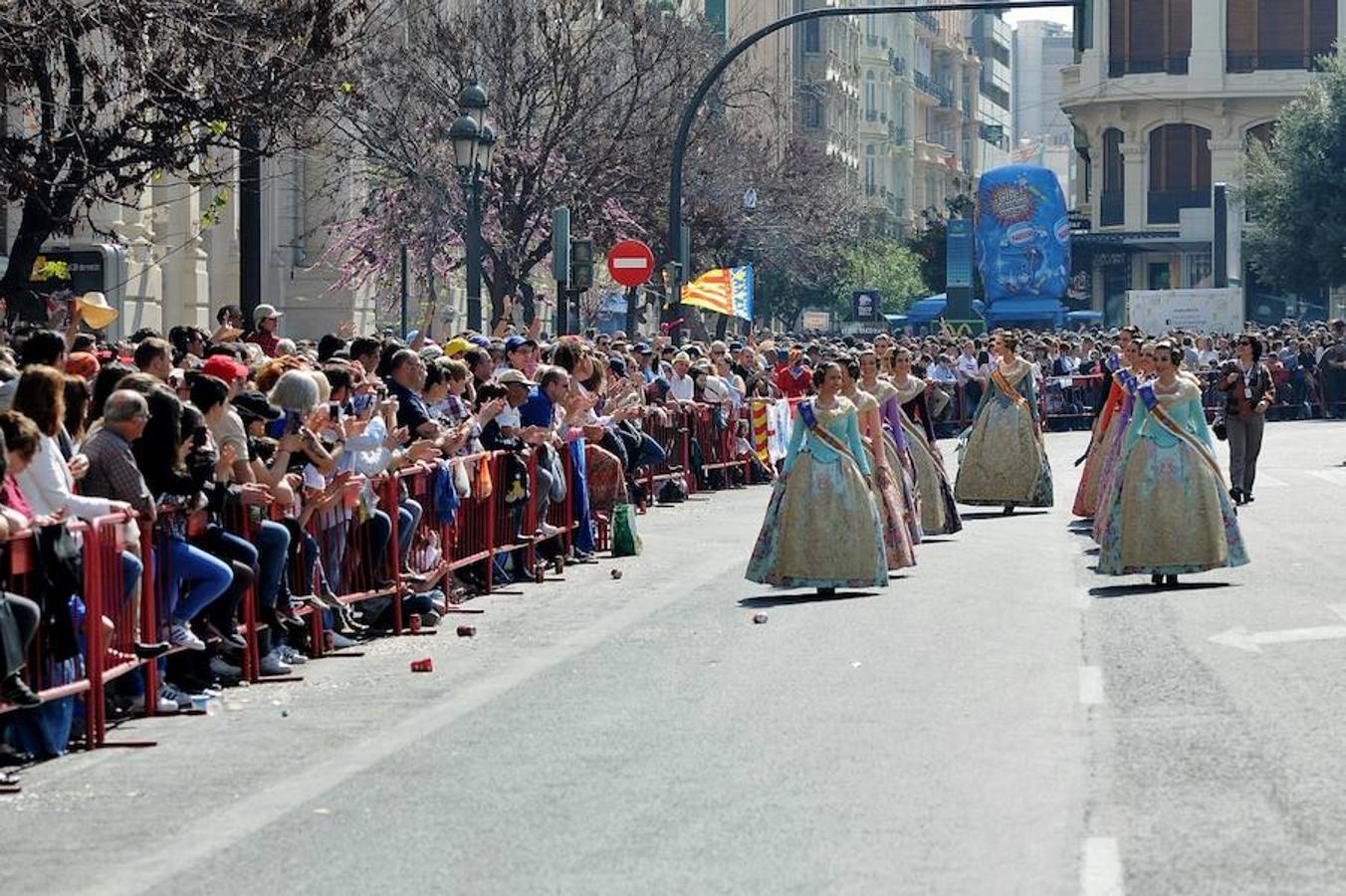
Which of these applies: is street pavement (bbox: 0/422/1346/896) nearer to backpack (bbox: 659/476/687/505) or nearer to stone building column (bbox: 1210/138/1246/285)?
backpack (bbox: 659/476/687/505)

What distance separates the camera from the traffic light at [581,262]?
31094mm

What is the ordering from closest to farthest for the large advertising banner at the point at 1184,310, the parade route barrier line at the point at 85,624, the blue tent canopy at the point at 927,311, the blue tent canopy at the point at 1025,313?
the parade route barrier line at the point at 85,624 < the large advertising banner at the point at 1184,310 < the blue tent canopy at the point at 1025,313 < the blue tent canopy at the point at 927,311

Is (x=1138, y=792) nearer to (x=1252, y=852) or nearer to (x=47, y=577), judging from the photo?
(x=1252, y=852)

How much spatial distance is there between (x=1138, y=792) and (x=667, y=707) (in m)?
2.93

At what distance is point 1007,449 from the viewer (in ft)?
83.6

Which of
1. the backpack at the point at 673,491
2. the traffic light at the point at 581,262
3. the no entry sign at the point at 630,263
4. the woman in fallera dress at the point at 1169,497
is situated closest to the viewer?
the woman in fallera dress at the point at 1169,497

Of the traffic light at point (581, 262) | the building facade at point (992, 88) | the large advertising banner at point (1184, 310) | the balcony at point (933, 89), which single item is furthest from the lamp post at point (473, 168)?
the building facade at point (992, 88)

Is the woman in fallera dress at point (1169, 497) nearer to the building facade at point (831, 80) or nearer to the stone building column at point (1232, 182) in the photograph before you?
the stone building column at point (1232, 182)

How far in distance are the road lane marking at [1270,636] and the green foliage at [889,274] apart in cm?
7501

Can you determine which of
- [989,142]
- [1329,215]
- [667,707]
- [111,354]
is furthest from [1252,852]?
[989,142]

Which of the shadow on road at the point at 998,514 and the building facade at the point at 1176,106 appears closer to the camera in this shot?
the shadow on road at the point at 998,514

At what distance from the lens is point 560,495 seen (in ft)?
64.6

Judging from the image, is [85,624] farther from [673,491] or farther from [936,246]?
[936,246]

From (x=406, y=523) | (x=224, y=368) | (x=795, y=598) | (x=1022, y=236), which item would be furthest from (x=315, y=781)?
(x=1022, y=236)
